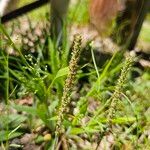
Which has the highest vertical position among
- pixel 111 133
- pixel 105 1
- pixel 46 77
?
pixel 105 1

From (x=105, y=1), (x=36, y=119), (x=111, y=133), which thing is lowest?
(x=111, y=133)

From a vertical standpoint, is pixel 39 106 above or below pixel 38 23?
below

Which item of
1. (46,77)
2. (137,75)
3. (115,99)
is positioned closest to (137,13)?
(137,75)

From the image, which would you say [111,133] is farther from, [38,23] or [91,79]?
[38,23]

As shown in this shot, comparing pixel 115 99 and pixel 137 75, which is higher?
pixel 115 99

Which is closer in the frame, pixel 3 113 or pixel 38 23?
pixel 3 113

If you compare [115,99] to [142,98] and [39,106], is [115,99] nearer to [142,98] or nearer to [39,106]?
[39,106]

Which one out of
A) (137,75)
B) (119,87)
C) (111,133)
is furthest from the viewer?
(137,75)

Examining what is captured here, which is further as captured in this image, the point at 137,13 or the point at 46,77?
the point at 137,13

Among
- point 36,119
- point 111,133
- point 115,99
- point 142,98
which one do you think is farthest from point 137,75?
point 115,99

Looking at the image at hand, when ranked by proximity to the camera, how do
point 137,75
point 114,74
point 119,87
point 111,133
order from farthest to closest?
point 137,75
point 114,74
point 111,133
point 119,87
